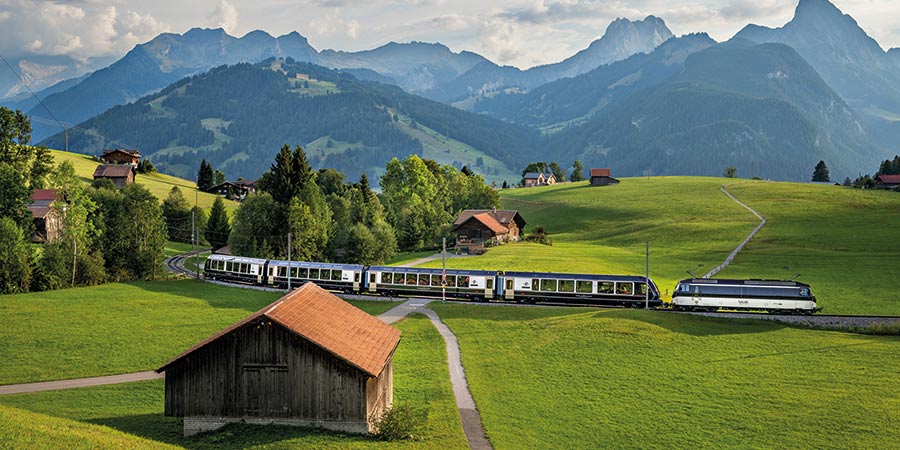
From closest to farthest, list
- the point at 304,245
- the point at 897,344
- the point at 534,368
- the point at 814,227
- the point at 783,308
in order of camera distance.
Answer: the point at 534,368, the point at 897,344, the point at 783,308, the point at 304,245, the point at 814,227

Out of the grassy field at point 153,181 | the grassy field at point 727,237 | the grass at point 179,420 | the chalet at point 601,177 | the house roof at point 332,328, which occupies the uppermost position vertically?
the chalet at point 601,177

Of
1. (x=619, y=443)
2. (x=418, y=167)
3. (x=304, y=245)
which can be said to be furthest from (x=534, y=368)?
(x=418, y=167)

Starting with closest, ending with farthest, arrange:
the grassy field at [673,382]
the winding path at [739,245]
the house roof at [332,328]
A: the house roof at [332,328] → the grassy field at [673,382] → the winding path at [739,245]

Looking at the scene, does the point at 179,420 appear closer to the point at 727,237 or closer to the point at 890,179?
the point at 727,237

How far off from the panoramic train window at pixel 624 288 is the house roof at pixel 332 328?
97.1ft

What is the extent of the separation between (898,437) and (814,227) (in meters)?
82.8

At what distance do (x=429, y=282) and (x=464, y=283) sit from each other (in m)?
3.61

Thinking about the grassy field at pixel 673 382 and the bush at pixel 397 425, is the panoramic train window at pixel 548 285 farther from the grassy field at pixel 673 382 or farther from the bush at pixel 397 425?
the bush at pixel 397 425

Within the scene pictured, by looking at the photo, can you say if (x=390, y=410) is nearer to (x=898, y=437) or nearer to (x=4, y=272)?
(x=898, y=437)

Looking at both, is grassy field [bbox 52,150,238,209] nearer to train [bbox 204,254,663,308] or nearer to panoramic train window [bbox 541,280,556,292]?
train [bbox 204,254,663,308]

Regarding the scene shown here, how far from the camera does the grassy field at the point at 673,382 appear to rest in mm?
29812

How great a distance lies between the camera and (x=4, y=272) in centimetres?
6278

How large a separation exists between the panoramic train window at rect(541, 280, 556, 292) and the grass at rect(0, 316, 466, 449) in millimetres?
19767

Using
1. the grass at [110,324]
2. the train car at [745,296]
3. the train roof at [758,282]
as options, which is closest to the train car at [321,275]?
the grass at [110,324]
